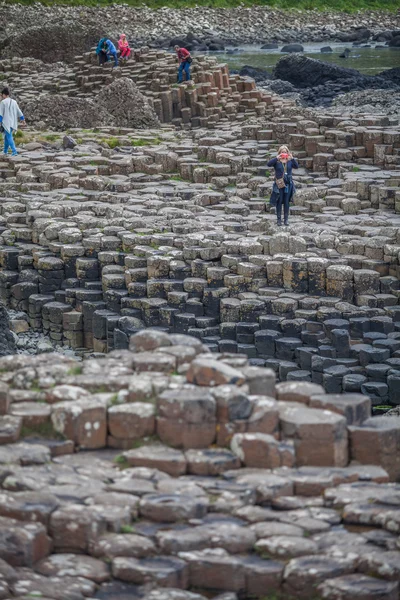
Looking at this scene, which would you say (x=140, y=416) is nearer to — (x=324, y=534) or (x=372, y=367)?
(x=324, y=534)

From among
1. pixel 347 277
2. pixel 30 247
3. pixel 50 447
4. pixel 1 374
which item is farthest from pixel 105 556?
pixel 30 247

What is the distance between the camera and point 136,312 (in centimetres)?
2067

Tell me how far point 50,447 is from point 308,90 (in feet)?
127

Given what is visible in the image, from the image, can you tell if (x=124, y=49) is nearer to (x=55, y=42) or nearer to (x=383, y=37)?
(x=55, y=42)

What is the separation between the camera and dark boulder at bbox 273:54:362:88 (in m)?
50.2

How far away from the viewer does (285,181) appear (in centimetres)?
2159

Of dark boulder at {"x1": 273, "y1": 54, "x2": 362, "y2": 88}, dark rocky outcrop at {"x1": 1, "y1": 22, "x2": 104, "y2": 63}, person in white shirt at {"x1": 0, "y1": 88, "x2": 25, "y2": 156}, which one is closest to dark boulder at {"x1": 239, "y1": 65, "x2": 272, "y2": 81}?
dark boulder at {"x1": 273, "y1": 54, "x2": 362, "y2": 88}

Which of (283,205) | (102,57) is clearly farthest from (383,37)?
(283,205)

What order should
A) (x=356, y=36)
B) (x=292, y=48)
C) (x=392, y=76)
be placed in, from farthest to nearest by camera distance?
1. (x=356, y=36)
2. (x=292, y=48)
3. (x=392, y=76)

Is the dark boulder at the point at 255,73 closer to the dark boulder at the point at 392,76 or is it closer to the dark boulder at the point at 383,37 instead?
the dark boulder at the point at 392,76

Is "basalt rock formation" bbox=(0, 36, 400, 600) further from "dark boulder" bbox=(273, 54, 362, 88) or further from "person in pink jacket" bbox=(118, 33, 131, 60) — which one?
"dark boulder" bbox=(273, 54, 362, 88)

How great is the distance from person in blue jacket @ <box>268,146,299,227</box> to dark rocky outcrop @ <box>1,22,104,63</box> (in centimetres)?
2964

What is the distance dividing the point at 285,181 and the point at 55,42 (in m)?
31.2

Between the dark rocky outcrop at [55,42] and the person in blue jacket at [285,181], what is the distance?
29.6 metres
